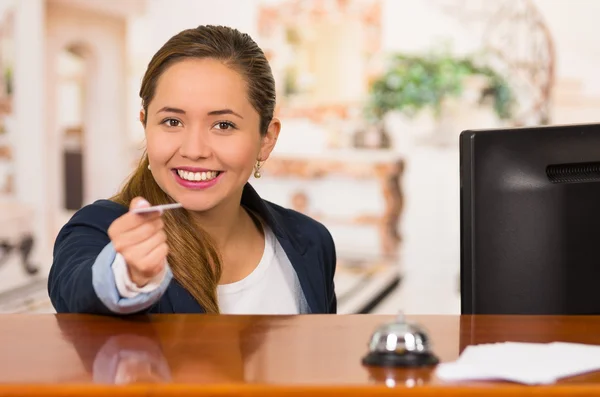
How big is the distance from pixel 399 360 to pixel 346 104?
414 centimetres

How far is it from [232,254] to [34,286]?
3242 millimetres

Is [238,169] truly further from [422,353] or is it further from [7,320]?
Result: [422,353]

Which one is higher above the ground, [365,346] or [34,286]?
[365,346]

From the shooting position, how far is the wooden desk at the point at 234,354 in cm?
86

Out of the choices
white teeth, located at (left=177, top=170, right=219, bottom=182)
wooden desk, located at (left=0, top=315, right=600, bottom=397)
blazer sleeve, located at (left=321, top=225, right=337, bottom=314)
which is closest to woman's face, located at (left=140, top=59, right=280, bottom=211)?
white teeth, located at (left=177, top=170, right=219, bottom=182)

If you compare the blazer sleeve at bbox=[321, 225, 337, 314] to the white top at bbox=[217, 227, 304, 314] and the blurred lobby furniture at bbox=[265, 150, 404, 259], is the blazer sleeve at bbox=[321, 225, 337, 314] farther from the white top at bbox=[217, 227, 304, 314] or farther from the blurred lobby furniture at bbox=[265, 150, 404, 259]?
the blurred lobby furniture at bbox=[265, 150, 404, 259]

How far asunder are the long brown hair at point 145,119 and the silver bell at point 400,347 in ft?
2.26

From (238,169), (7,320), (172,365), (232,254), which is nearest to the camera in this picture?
(172,365)

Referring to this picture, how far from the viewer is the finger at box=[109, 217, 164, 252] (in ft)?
3.86

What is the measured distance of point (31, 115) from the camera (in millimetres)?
4879

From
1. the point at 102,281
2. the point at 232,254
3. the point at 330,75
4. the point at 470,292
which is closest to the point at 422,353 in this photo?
the point at 470,292

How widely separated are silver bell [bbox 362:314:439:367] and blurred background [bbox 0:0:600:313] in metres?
A: 4.03

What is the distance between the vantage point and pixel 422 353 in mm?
946

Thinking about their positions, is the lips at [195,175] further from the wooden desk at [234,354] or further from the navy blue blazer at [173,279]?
the wooden desk at [234,354]
